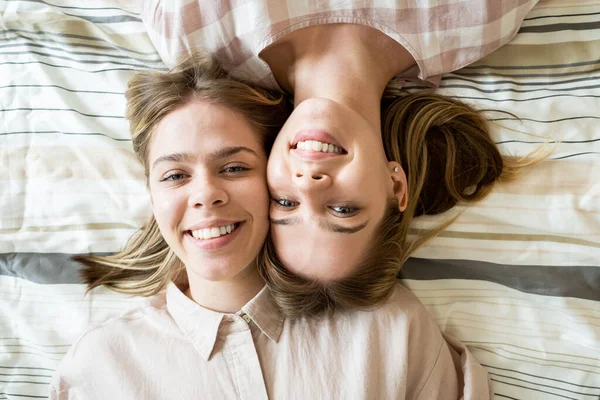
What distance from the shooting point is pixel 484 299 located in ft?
4.95

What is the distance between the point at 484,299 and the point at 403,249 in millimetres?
253

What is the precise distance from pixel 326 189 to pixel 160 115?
44cm

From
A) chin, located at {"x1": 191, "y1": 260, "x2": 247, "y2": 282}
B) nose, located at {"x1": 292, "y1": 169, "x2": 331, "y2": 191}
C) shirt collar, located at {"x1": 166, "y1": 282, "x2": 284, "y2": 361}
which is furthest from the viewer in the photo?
shirt collar, located at {"x1": 166, "y1": 282, "x2": 284, "y2": 361}

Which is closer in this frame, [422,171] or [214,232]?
[214,232]

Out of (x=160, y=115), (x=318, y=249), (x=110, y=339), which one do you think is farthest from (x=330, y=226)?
(x=110, y=339)

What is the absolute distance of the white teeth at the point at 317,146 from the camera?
1.22 metres

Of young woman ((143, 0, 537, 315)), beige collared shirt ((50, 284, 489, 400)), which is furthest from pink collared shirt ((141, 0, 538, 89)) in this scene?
beige collared shirt ((50, 284, 489, 400))

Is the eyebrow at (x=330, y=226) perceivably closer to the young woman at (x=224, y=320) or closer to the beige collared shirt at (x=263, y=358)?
the young woman at (x=224, y=320)

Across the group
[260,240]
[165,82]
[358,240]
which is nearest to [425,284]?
[358,240]

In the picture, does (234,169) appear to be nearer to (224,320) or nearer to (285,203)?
(285,203)

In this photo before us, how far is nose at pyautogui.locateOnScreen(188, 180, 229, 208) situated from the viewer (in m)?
1.26

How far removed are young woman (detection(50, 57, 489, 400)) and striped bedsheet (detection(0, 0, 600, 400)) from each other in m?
0.14

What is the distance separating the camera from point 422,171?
153cm

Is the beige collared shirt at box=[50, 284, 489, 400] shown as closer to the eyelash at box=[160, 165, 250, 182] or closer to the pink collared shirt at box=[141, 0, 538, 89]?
the eyelash at box=[160, 165, 250, 182]
